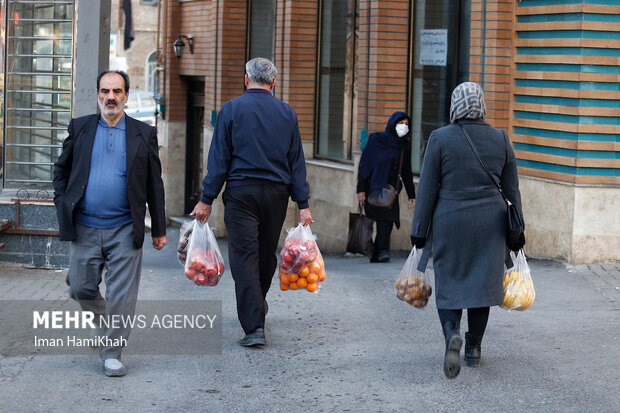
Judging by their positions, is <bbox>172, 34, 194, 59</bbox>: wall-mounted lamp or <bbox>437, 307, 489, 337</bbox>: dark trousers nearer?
<bbox>437, 307, 489, 337</bbox>: dark trousers

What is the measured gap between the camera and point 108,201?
643cm

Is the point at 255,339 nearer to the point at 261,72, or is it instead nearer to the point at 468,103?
the point at 261,72

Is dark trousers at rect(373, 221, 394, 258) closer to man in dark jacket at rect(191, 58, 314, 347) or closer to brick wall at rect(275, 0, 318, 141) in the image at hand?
brick wall at rect(275, 0, 318, 141)

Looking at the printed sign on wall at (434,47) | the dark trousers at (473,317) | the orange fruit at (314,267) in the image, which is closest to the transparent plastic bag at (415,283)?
the dark trousers at (473,317)

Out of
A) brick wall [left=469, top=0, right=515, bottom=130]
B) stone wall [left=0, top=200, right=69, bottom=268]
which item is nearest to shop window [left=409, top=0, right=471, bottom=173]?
brick wall [left=469, top=0, right=515, bottom=130]

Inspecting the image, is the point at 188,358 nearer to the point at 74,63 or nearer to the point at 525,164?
the point at 74,63

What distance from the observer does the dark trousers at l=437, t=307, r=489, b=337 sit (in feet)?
21.5

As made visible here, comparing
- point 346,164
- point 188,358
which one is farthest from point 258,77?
point 346,164

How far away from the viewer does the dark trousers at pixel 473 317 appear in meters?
6.55

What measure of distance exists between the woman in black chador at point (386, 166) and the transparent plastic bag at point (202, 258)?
216 inches

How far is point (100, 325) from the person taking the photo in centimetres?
672

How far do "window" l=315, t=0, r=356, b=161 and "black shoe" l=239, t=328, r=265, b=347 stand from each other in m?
9.46

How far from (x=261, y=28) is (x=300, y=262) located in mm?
12725

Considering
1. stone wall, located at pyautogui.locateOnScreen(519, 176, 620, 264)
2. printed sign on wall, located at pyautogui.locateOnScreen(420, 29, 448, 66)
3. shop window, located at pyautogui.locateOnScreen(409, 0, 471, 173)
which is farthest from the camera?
printed sign on wall, located at pyautogui.locateOnScreen(420, 29, 448, 66)
